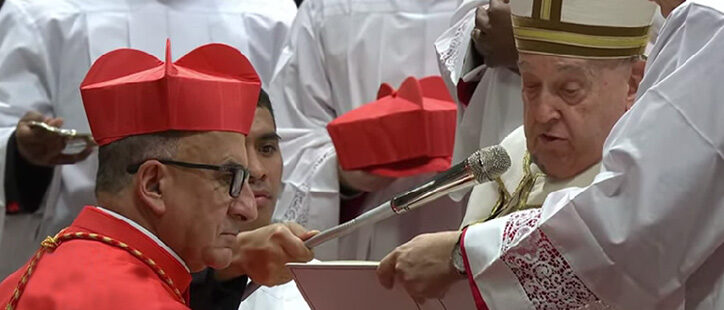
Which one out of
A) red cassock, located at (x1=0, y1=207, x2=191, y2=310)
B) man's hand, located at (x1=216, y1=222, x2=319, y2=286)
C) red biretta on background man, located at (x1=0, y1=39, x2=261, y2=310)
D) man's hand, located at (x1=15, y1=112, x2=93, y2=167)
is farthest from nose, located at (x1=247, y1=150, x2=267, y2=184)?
man's hand, located at (x1=15, y1=112, x2=93, y2=167)

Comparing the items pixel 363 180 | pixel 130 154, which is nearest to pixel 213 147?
pixel 130 154

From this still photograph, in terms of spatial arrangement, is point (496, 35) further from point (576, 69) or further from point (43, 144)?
point (43, 144)

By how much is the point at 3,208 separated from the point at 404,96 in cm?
155

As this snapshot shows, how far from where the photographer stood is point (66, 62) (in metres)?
5.11

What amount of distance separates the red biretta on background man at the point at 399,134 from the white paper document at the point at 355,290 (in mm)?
1499

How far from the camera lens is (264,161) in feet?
12.9

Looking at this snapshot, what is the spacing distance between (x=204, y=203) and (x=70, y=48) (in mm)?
2393

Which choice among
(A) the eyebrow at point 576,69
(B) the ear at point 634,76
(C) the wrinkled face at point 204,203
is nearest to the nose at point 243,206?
(C) the wrinkled face at point 204,203

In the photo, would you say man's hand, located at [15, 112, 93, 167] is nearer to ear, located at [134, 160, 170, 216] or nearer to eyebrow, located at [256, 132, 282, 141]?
eyebrow, located at [256, 132, 282, 141]

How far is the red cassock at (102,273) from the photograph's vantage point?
2.62 meters

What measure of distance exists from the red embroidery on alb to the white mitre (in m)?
0.50

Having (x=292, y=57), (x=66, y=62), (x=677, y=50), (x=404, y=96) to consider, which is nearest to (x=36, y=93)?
(x=66, y=62)

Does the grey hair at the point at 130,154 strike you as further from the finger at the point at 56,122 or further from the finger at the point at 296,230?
the finger at the point at 56,122

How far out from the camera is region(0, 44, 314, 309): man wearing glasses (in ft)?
9.15
